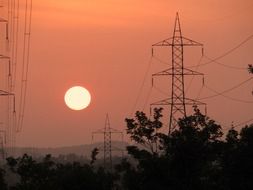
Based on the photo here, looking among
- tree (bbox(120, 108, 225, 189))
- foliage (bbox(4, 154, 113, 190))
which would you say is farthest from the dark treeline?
foliage (bbox(4, 154, 113, 190))

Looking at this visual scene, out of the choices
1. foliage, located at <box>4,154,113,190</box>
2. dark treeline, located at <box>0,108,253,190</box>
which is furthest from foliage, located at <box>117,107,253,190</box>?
foliage, located at <box>4,154,113,190</box>

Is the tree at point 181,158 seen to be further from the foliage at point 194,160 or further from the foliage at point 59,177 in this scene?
the foliage at point 59,177

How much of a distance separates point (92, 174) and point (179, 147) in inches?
623

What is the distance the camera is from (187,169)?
153 ft

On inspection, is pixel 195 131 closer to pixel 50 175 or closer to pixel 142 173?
pixel 142 173

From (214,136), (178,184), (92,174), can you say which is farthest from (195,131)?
(92,174)

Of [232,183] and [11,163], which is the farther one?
[11,163]

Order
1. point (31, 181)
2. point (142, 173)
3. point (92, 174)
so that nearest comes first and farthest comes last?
point (142, 173) < point (92, 174) < point (31, 181)

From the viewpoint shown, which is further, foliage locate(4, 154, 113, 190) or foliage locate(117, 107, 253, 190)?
foliage locate(4, 154, 113, 190)

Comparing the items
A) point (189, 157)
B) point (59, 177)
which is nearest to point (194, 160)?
point (189, 157)

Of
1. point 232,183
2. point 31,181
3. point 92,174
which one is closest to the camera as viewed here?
point 232,183

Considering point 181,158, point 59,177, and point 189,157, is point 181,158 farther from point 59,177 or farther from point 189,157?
point 59,177

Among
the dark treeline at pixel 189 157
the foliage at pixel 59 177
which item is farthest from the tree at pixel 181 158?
the foliage at pixel 59 177

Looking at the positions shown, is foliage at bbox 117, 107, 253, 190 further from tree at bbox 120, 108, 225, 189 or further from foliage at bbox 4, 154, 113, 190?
foliage at bbox 4, 154, 113, 190
